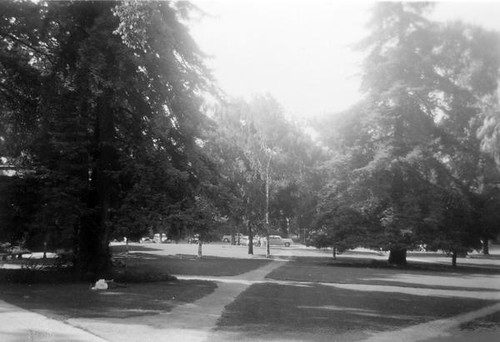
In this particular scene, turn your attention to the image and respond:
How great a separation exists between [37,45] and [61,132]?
4228 millimetres

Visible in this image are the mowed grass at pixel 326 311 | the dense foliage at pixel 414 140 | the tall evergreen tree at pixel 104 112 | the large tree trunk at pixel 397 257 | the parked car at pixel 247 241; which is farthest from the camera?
the parked car at pixel 247 241

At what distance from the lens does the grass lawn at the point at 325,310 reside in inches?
392

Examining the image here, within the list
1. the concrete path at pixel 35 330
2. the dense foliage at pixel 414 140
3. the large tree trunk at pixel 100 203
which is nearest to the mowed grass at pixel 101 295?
the concrete path at pixel 35 330

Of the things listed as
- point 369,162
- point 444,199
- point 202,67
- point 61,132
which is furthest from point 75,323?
point 444,199

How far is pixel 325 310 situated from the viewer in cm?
1234

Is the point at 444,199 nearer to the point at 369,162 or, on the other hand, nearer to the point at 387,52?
the point at 369,162

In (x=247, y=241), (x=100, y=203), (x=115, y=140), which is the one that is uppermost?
(x=115, y=140)

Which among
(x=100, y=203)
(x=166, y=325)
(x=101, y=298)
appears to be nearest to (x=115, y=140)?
(x=100, y=203)

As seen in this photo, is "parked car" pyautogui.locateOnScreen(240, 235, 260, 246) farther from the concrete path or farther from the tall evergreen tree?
the concrete path

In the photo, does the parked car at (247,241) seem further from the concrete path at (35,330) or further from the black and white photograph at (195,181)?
the concrete path at (35,330)

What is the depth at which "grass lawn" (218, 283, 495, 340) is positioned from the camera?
32.7 ft

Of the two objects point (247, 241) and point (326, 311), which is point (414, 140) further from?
point (247, 241)

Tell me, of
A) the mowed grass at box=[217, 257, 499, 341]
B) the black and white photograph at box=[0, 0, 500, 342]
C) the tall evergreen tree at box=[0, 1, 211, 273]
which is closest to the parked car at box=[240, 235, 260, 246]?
the black and white photograph at box=[0, 0, 500, 342]

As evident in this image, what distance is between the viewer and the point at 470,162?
30.6 metres
